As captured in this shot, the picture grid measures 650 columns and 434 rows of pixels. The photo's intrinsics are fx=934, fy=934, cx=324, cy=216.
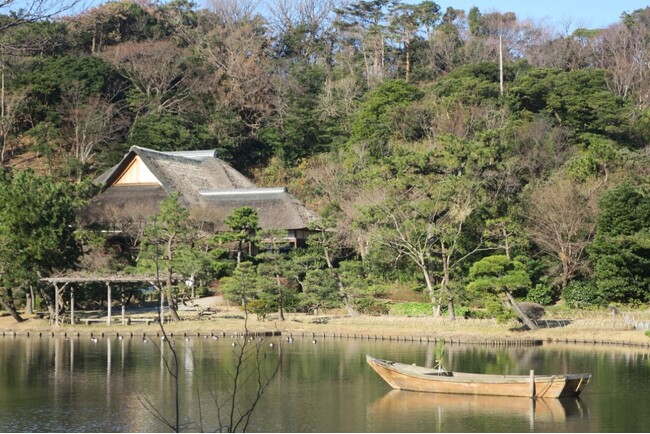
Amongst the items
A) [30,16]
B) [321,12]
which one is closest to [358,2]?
[321,12]

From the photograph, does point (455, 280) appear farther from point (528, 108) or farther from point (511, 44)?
point (511, 44)

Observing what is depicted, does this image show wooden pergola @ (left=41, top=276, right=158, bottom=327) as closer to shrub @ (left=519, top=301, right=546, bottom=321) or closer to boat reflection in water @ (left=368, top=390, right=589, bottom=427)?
shrub @ (left=519, top=301, right=546, bottom=321)

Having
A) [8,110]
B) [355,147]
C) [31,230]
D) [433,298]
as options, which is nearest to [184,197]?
[355,147]

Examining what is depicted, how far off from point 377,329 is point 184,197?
13.7 meters

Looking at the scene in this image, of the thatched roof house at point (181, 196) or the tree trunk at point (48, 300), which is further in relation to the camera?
the thatched roof house at point (181, 196)

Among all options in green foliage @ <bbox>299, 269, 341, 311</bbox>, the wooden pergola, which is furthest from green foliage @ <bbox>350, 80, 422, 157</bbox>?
the wooden pergola

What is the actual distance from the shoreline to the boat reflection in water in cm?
791

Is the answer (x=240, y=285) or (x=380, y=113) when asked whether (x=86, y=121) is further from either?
(x=240, y=285)

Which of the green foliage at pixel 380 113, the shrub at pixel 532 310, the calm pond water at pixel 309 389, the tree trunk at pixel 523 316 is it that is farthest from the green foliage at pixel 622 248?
the green foliage at pixel 380 113

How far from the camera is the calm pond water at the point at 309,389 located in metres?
17.3

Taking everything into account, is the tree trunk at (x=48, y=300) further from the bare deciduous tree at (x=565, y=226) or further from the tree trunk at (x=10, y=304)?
the bare deciduous tree at (x=565, y=226)

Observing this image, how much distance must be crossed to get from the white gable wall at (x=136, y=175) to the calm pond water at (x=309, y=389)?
1279cm

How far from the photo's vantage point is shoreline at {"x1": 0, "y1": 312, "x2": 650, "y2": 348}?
89.8 feet

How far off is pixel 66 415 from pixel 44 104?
3549 centimetres
